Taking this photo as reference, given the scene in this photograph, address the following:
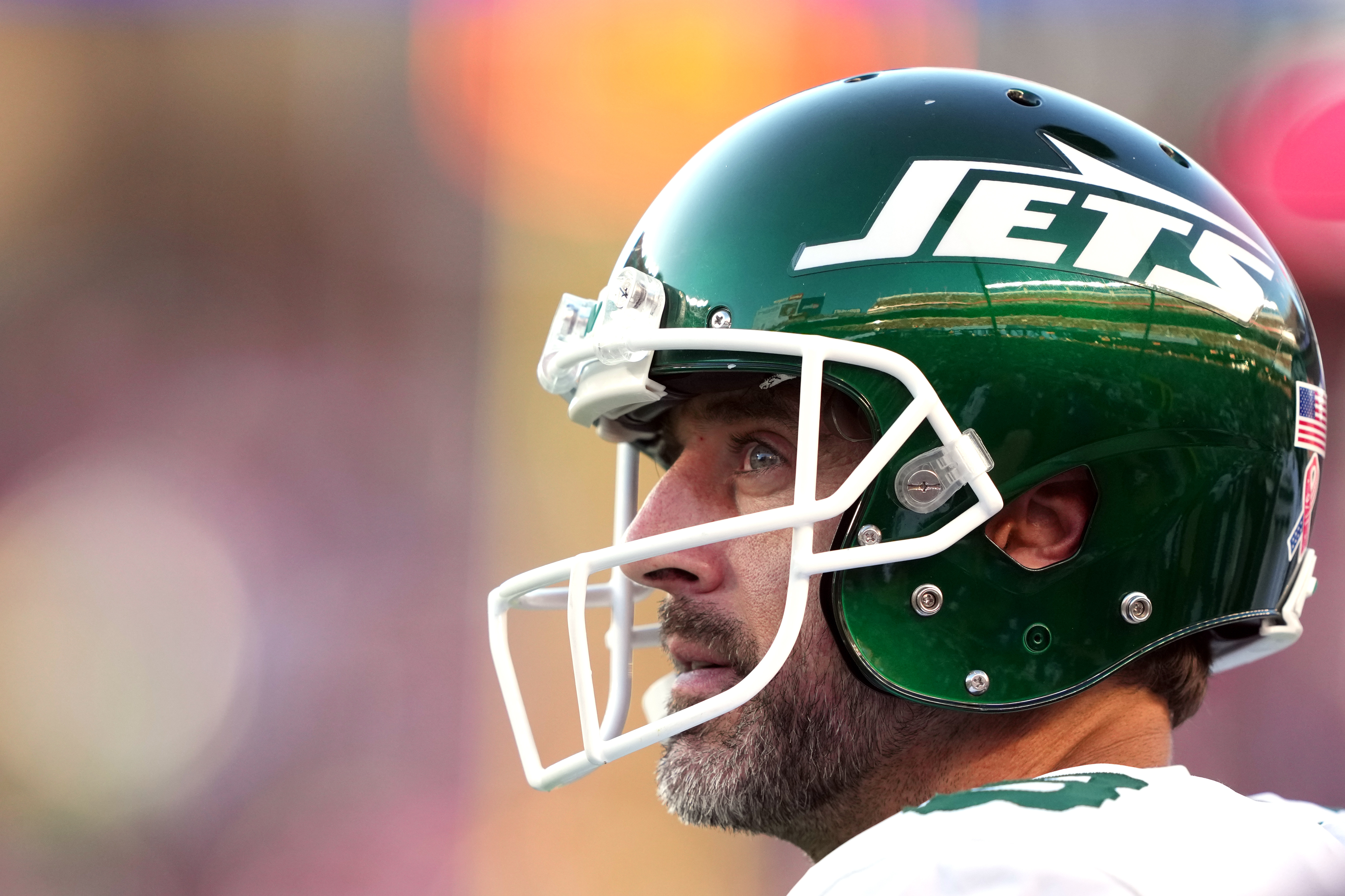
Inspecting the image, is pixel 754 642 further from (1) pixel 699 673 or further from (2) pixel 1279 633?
(2) pixel 1279 633

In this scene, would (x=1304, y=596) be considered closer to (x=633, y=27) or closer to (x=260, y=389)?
(x=260, y=389)

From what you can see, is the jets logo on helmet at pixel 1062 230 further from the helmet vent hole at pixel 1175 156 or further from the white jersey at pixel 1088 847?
the white jersey at pixel 1088 847

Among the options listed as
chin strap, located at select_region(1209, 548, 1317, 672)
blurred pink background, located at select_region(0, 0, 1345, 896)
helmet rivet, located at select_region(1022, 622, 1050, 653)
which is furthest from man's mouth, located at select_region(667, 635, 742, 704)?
blurred pink background, located at select_region(0, 0, 1345, 896)

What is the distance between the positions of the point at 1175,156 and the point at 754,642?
2.18 ft

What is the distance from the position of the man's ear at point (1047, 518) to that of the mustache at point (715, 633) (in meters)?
0.24

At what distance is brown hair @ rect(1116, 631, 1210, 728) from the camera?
110cm

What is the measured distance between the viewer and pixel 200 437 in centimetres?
387

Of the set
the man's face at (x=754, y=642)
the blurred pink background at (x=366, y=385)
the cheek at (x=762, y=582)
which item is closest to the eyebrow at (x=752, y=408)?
the man's face at (x=754, y=642)

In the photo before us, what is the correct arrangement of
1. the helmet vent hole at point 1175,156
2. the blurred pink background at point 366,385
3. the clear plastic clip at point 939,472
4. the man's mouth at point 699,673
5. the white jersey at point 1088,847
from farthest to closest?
1. the blurred pink background at point 366,385
2. the helmet vent hole at point 1175,156
3. the man's mouth at point 699,673
4. the clear plastic clip at point 939,472
5. the white jersey at point 1088,847

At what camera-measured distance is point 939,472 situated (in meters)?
1.05

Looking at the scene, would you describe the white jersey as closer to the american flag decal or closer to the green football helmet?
the green football helmet

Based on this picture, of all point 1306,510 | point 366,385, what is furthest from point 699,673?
point 366,385

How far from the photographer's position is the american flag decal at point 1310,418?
1.17 meters

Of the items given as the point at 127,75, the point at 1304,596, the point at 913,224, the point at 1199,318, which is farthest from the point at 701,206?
the point at 127,75
